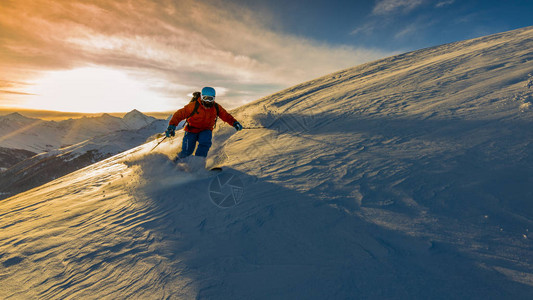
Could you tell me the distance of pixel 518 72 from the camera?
596 centimetres

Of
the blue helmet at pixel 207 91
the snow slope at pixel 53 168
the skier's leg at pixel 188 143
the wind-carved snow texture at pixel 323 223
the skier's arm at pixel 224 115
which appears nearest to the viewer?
the wind-carved snow texture at pixel 323 223

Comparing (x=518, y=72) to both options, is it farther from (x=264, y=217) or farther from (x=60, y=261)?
(x=60, y=261)

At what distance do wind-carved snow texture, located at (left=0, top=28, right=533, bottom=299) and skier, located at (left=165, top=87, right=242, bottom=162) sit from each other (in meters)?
0.56

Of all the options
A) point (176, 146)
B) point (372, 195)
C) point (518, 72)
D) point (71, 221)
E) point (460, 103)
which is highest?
point (518, 72)

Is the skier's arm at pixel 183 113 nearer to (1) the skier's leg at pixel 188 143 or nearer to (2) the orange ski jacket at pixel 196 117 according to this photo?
(2) the orange ski jacket at pixel 196 117

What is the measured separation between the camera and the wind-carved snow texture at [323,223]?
196cm

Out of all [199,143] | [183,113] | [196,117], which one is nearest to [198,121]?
[196,117]

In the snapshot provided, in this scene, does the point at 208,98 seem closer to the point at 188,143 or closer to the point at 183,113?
the point at 183,113

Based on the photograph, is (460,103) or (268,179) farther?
(460,103)

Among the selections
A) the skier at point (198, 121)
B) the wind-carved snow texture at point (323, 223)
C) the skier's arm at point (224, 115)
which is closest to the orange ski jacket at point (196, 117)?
the skier at point (198, 121)

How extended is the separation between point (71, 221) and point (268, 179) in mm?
3303

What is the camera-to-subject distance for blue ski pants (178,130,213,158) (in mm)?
5387

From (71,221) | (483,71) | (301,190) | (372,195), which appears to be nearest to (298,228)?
(301,190)

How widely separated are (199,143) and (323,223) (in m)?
3.76
